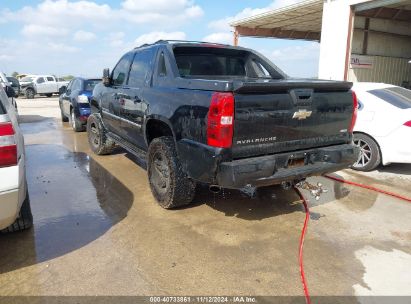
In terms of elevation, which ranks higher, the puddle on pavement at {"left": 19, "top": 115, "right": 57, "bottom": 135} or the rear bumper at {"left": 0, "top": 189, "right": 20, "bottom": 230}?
the rear bumper at {"left": 0, "top": 189, "right": 20, "bottom": 230}

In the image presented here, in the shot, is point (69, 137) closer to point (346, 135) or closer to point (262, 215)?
point (262, 215)

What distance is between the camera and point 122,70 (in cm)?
578

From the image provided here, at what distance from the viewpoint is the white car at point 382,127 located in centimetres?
550

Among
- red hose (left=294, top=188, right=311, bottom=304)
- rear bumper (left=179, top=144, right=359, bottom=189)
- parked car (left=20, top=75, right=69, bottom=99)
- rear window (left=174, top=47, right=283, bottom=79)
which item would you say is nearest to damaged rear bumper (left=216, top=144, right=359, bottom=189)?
rear bumper (left=179, top=144, right=359, bottom=189)

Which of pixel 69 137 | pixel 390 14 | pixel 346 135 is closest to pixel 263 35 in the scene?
pixel 390 14

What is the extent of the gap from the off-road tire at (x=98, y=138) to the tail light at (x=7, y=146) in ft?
12.8

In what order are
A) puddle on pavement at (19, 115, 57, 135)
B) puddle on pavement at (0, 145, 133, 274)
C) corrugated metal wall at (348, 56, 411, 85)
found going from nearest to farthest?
puddle on pavement at (0, 145, 133, 274) → puddle on pavement at (19, 115, 57, 135) → corrugated metal wall at (348, 56, 411, 85)

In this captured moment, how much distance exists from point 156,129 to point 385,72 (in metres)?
16.0

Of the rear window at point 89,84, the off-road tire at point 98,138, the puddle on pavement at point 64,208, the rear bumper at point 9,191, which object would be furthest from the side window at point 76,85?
the rear bumper at point 9,191

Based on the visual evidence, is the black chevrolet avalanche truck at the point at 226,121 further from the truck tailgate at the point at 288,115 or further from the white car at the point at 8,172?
the white car at the point at 8,172

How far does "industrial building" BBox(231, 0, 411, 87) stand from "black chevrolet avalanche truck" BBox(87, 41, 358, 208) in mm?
8245

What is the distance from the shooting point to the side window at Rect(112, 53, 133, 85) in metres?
5.58

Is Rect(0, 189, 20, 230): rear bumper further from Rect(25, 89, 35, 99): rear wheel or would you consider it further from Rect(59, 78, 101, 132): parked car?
Rect(25, 89, 35, 99): rear wheel

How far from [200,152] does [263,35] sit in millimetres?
17127
